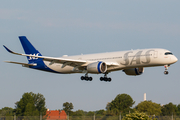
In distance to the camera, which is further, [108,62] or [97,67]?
[108,62]

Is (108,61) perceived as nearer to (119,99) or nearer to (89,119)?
(89,119)

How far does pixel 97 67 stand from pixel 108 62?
7.66 feet

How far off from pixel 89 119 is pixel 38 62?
25.0 meters

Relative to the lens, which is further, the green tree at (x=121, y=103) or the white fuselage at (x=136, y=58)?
the green tree at (x=121, y=103)

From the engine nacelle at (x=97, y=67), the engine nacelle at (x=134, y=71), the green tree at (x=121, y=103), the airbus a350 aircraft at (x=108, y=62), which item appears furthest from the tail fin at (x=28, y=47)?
the green tree at (x=121, y=103)

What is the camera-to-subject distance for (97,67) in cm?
4962

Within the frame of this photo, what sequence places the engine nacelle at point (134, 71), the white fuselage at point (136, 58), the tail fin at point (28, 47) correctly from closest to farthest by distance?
the white fuselage at point (136, 58) → the engine nacelle at point (134, 71) → the tail fin at point (28, 47)

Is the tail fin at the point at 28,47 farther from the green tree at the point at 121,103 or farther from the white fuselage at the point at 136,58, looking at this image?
the green tree at the point at 121,103

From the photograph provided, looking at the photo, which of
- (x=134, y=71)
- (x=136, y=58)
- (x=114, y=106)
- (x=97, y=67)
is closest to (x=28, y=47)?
(x=97, y=67)

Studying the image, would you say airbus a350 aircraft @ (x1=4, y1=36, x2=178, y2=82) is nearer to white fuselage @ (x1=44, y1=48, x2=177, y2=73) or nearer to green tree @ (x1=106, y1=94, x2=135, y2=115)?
white fuselage @ (x1=44, y1=48, x2=177, y2=73)

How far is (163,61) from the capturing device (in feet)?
155

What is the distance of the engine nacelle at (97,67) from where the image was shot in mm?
49591

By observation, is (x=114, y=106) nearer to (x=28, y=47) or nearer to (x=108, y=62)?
(x=28, y=47)

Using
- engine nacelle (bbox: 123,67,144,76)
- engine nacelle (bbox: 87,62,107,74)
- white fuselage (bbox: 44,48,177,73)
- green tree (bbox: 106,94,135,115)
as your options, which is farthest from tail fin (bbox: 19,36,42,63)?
green tree (bbox: 106,94,135,115)
